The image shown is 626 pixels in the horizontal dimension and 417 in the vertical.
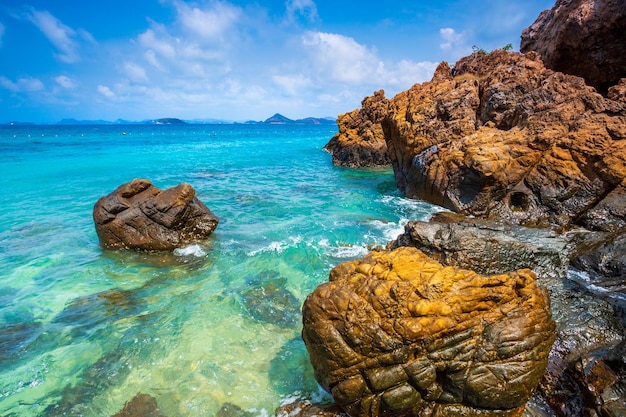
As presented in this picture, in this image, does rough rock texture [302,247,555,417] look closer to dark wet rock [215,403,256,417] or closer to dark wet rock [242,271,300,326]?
dark wet rock [215,403,256,417]

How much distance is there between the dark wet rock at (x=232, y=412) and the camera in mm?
6441

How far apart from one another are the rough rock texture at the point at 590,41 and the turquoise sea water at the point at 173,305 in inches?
549

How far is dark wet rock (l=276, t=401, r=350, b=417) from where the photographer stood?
5828 millimetres

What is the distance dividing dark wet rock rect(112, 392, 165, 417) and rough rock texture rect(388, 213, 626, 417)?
682 centimetres

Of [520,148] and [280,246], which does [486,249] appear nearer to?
[280,246]

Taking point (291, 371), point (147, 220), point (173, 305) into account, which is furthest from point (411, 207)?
point (291, 371)

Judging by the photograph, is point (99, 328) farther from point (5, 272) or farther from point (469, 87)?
point (469, 87)

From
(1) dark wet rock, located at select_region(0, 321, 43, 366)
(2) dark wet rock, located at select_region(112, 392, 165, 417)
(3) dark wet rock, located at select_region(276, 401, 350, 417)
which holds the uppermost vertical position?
(3) dark wet rock, located at select_region(276, 401, 350, 417)

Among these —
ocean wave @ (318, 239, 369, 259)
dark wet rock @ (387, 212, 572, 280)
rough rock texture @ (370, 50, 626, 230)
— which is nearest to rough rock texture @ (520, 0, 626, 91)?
rough rock texture @ (370, 50, 626, 230)

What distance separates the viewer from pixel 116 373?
7.56 m

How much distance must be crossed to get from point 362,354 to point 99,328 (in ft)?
24.1

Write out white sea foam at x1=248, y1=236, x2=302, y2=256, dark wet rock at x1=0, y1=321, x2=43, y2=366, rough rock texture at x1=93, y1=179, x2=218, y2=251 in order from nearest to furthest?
1. dark wet rock at x1=0, y1=321, x2=43, y2=366
2. rough rock texture at x1=93, y1=179, x2=218, y2=251
3. white sea foam at x1=248, y1=236, x2=302, y2=256

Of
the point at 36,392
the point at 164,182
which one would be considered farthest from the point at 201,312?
the point at 164,182

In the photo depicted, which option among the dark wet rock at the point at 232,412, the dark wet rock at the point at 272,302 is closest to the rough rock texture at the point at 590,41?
the dark wet rock at the point at 272,302
